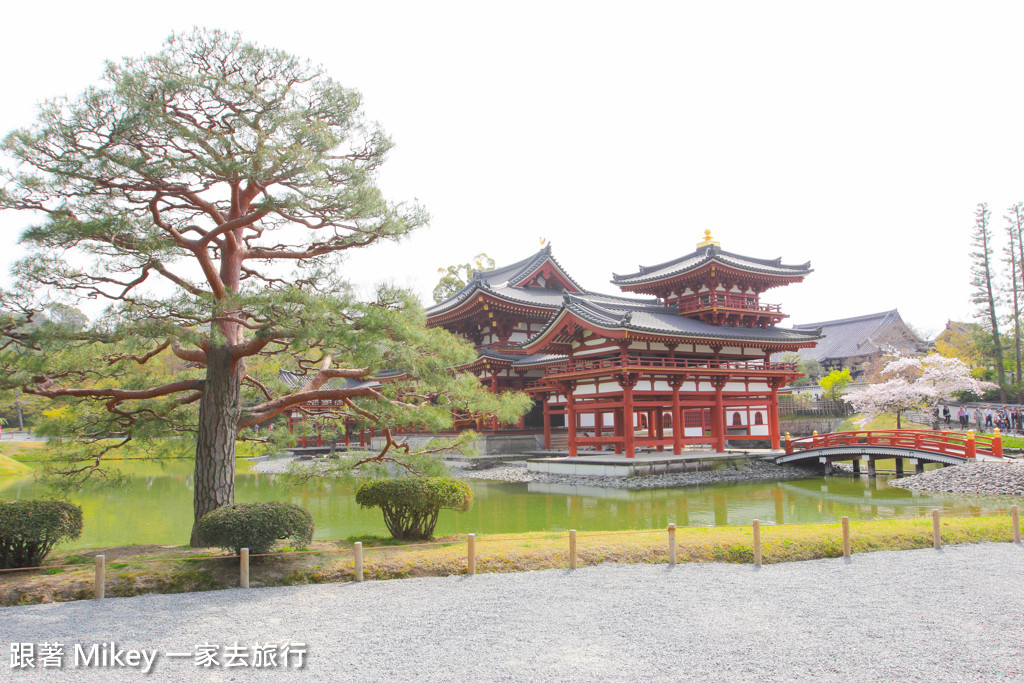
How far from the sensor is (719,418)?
26078mm

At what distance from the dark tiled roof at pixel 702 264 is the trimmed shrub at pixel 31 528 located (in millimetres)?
23536

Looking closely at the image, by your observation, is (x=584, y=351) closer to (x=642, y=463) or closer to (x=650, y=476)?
(x=642, y=463)

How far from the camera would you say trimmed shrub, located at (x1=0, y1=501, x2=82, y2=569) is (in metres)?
8.40

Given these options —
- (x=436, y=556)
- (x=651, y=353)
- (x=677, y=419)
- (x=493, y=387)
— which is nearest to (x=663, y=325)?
(x=651, y=353)

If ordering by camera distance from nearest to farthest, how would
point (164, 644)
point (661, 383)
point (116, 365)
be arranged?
point (164, 644), point (116, 365), point (661, 383)

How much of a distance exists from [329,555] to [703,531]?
21.4ft

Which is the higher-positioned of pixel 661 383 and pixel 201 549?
pixel 661 383

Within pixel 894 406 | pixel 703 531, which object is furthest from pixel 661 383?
pixel 894 406

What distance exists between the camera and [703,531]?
1181cm

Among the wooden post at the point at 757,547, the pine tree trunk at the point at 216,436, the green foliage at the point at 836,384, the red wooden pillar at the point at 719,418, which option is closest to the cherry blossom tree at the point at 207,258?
the pine tree trunk at the point at 216,436

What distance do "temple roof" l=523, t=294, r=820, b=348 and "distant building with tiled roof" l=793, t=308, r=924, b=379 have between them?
20.4m

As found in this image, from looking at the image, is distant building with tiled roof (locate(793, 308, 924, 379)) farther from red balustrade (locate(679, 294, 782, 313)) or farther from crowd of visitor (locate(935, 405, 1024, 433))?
red balustrade (locate(679, 294, 782, 313))

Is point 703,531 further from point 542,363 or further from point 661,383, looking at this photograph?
point 542,363

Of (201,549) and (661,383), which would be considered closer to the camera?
(201,549)
